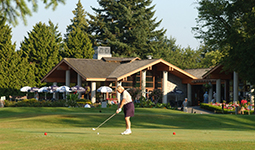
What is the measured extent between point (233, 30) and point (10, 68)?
3539cm

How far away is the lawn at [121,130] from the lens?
35.5 ft

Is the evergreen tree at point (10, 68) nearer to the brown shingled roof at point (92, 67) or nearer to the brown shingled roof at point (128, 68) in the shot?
the brown shingled roof at point (92, 67)

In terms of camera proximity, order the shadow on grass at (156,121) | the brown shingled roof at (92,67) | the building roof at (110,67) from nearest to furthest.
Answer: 1. the shadow on grass at (156,121)
2. the building roof at (110,67)
3. the brown shingled roof at (92,67)

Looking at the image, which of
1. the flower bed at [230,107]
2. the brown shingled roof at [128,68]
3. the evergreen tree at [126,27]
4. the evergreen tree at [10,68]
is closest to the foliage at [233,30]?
the flower bed at [230,107]

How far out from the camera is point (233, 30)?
30688 mm

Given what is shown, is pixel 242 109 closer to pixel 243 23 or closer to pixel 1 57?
pixel 243 23

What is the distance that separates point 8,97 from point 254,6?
39.0 metres

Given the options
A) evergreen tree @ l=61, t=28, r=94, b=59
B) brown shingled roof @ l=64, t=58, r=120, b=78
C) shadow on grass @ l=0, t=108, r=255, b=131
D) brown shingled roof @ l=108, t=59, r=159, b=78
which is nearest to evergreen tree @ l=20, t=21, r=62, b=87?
evergreen tree @ l=61, t=28, r=94, b=59

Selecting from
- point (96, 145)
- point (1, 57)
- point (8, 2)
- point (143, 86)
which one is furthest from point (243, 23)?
point (1, 57)

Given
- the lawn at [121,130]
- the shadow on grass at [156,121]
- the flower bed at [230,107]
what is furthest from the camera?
the flower bed at [230,107]

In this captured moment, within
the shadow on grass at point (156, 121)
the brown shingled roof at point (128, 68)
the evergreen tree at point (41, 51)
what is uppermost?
the evergreen tree at point (41, 51)

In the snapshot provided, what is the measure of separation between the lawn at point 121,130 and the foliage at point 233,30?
5.03m

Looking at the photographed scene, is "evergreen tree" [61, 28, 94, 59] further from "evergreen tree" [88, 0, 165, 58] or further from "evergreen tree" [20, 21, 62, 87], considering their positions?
"evergreen tree" [88, 0, 165, 58]

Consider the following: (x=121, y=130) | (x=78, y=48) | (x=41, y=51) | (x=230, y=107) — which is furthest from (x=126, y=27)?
(x=121, y=130)
